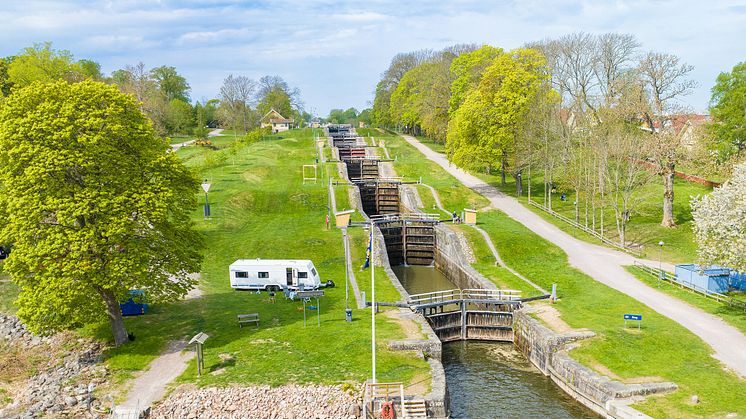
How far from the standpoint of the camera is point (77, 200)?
25.7m

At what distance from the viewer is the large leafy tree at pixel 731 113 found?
5741cm

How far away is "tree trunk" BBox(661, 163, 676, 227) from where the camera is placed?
52156 millimetres

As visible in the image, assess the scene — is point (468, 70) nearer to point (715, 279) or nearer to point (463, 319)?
point (715, 279)

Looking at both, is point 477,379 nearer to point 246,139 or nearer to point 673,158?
point 673,158

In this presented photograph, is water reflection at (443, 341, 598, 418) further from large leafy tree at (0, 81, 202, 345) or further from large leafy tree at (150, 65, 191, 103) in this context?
large leafy tree at (150, 65, 191, 103)

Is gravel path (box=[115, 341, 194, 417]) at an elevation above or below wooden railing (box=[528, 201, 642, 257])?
below

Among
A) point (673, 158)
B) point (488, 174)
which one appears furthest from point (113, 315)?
point (488, 174)

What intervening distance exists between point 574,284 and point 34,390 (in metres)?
34.0

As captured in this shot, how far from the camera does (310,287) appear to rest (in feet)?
122

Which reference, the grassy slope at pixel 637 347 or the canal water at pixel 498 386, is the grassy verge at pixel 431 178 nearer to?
the grassy slope at pixel 637 347

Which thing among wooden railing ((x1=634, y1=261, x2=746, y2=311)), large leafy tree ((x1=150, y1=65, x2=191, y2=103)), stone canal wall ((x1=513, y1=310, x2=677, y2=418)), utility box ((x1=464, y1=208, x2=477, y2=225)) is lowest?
stone canal wall ((x1=513, y1=310, x2=677, y2=418))

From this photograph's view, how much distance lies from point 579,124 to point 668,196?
12.4m

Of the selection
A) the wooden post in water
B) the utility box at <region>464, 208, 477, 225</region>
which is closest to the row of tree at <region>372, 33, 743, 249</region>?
the utility box at <region>464, 208, 477, 225</region>

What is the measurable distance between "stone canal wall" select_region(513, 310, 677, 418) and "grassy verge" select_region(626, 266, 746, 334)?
30.1ft
